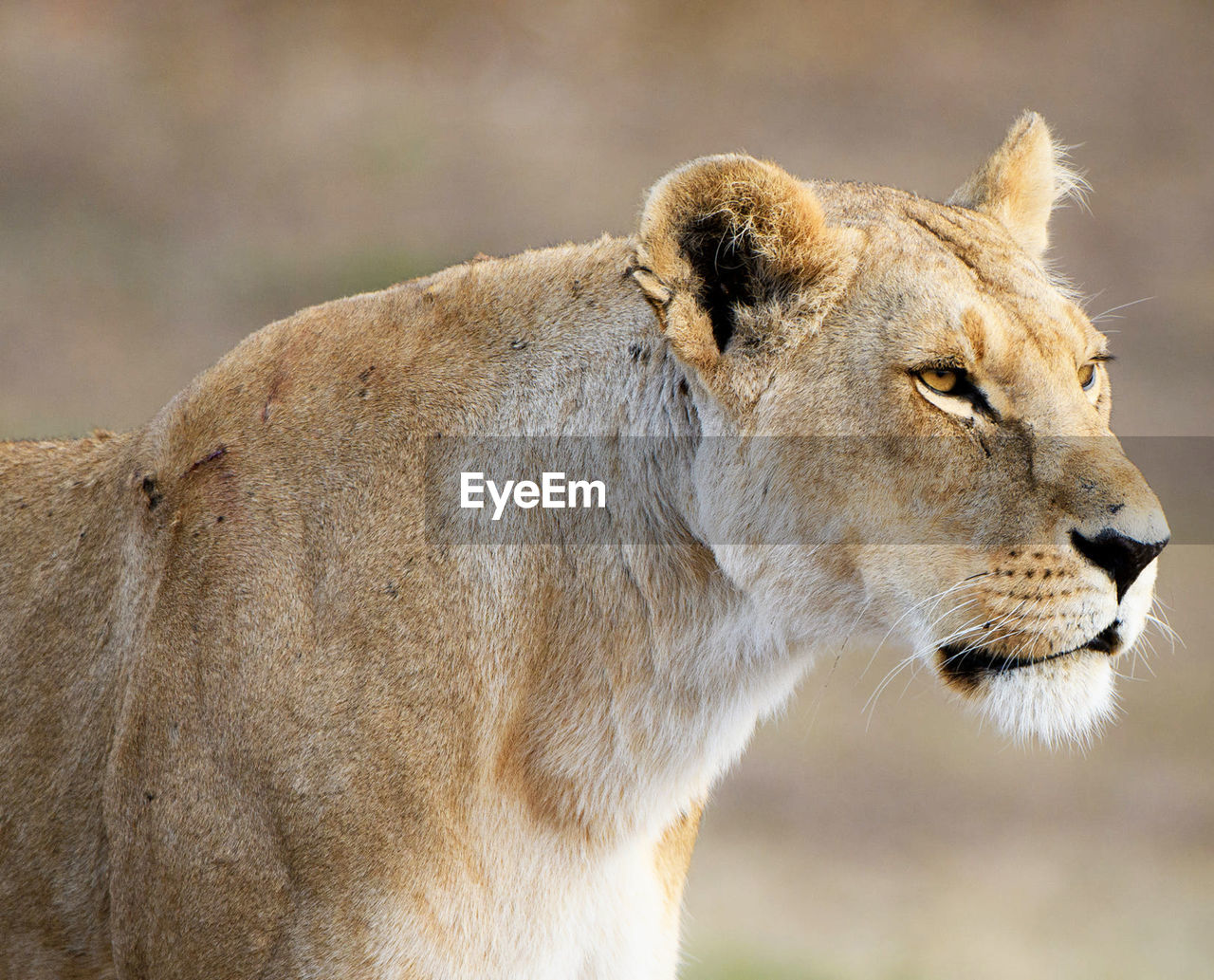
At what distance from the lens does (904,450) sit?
7.39 ft

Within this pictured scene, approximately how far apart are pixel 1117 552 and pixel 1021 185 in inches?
42.8

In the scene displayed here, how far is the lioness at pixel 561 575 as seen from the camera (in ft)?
7.44

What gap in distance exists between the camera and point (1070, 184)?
3.17 meters

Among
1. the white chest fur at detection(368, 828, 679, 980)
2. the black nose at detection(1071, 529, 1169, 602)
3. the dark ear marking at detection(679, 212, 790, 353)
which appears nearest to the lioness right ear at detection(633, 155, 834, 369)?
the dark ear marking at detection(679, 212, 790, 353)

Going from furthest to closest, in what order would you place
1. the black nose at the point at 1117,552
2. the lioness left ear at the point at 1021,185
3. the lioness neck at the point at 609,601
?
the lioness left ear at the point at 1021,185 < the lioness neck at the point at 609,601 < the black nose at the point at 1117,552

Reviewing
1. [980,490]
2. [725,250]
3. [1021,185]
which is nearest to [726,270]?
[725,250]

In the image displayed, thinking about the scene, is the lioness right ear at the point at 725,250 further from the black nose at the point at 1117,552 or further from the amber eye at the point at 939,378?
the black nose at the point at 1117,552

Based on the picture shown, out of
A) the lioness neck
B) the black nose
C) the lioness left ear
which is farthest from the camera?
the lioness left ear

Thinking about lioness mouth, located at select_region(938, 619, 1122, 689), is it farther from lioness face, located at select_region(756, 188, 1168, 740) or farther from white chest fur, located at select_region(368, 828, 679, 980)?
white chest fur, located at select_region(368, 828, 679, 980)

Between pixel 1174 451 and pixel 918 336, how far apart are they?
7.62 metres

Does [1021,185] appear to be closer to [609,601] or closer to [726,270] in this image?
[726,270]

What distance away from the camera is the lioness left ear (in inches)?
116

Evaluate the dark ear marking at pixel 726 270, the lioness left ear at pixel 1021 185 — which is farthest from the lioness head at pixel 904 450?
the lioness left ear at pixel 1021 185

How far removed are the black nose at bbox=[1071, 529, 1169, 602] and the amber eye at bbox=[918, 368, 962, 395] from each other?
12.0 inches
